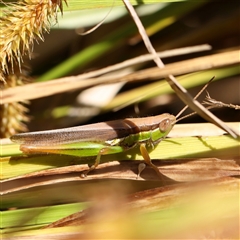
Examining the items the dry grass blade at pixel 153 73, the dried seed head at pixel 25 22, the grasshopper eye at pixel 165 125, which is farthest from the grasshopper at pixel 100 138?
the dry grass blade at pixel 153 73

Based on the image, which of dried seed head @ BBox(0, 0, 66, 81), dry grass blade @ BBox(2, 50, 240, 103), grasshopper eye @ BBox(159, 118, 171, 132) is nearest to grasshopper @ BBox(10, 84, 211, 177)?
grasshopper eye @ BBox(159, 118, 171, 132)

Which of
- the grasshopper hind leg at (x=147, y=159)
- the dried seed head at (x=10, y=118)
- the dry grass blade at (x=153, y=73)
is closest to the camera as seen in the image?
the dry grass blade at (x=153, y=73)

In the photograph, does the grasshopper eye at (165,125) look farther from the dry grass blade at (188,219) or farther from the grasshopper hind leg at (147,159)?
the dry grass blade at (188,219)

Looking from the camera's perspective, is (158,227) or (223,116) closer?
(158,227)

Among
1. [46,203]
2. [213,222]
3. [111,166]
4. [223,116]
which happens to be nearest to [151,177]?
[111,166]

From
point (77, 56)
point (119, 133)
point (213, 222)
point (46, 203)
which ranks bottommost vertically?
point (213, 222)

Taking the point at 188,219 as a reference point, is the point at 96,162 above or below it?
above

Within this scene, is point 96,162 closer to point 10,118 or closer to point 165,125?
point 165,125

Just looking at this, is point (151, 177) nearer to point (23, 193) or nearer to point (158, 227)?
point (23, 193)

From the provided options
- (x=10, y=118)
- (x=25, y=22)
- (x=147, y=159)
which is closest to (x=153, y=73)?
(x=25, y=22)
